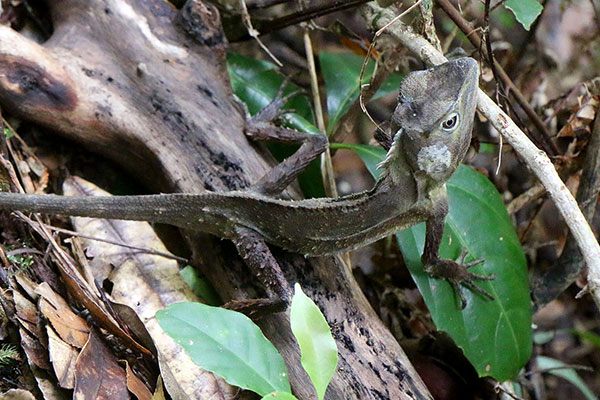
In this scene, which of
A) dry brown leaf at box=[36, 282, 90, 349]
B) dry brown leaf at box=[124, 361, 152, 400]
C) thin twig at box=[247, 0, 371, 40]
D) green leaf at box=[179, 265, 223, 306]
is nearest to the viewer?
dry brown leaf at box=[124, 361, 152, 400]

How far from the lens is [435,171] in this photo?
3.20 m

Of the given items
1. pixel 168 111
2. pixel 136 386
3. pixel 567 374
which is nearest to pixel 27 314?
pixel 136 386

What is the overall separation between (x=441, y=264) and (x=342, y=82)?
1532 mm

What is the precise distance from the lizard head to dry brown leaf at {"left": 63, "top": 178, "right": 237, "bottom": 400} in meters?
1.55

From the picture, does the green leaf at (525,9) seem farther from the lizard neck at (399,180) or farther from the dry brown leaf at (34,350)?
the dry brown leaf at (34,350)

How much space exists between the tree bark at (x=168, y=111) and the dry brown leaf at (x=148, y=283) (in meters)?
0.25

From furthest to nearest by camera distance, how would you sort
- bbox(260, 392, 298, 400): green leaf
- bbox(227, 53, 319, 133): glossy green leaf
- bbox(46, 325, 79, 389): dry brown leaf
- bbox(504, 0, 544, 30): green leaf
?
bbox(227, 53, 319, 133): glossy green leaf, bbox(504, 0, 544, 30): green leaf, bbox(46, 325, 79, 389): dry brown leaf, bbox(260, 392, 298, 400): green leaf

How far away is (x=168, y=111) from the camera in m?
3.70

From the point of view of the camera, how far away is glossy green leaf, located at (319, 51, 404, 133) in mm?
4129

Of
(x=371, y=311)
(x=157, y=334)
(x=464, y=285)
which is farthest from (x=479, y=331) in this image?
(x=157, y=334)

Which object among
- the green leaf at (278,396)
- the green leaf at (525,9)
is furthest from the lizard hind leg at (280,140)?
the green leaf at (278,396)

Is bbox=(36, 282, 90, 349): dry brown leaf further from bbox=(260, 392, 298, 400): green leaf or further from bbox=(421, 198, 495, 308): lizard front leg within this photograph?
bbox=(421, 198, 495, 308): lizard front leg

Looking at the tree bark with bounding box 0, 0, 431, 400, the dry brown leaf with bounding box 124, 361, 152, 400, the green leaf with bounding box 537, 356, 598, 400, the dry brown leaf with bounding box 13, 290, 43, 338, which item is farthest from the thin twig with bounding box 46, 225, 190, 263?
the green leaf with bounding box 537, 356, 598, 400

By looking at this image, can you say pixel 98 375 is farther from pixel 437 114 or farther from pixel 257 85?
pixel 257 85
